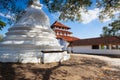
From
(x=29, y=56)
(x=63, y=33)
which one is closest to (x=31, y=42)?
(x=29, y=56)

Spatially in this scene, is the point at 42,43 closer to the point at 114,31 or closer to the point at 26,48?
the point at 26,48

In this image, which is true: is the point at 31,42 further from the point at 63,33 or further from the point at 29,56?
the point at 63,33

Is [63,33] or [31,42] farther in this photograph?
[63,33]

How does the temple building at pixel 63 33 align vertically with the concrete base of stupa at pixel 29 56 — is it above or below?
above

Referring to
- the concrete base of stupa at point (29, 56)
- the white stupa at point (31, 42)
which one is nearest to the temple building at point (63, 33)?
the white stupa at point (31, 42)

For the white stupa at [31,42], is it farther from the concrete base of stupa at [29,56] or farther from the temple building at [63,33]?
the temple building at [63,33]

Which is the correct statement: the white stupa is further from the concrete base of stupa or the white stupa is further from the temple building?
the temple building

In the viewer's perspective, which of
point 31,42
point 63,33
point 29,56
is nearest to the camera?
point 29,56

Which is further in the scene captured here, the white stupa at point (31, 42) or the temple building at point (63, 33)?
the temple building at point (63, 33)

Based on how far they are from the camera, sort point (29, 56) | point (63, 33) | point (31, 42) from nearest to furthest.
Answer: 1. point (29, 56)
2. point (31, 42)
3. point (63, 33)

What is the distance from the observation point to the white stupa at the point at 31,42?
11.6 meters

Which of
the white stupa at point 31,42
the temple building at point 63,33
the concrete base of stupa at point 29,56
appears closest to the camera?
the concrete base of stupa at point 29,56

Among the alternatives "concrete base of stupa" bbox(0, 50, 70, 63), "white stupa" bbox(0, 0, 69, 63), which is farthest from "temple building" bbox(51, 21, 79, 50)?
"concrete base of stupa" bbox(0, 50, 70, 63)

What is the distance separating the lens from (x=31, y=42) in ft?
41.1
